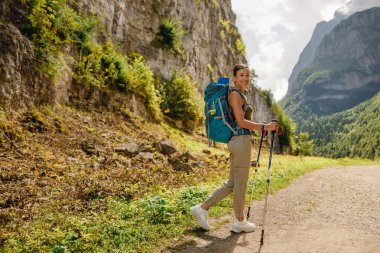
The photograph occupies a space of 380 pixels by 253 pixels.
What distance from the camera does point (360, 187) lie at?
1091 cm

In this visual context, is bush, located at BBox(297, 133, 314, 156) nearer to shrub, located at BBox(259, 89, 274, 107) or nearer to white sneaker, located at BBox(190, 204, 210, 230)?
shrub, located at BBox(259, 89, 274, 107)

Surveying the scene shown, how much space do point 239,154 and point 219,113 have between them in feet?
2.55

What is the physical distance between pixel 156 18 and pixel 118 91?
9666mm

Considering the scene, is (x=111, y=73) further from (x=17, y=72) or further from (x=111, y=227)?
(x=111, y=227)

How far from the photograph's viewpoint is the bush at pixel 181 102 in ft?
70.4

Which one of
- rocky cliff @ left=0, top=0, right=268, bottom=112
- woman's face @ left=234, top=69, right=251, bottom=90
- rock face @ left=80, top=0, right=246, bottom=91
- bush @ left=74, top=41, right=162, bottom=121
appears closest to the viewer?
woman's face @ left=234, top=69, right=251, bottom=90

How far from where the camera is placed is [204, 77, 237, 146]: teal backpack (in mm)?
5742

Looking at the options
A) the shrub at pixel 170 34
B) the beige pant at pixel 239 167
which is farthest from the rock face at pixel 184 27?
the beige pant at pixel 239 167

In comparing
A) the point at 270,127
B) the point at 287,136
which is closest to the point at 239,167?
the point at 270,127

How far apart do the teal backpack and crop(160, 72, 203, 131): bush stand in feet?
49.5

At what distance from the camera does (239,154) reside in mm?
5758

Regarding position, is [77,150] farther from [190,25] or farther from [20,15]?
[190,25]

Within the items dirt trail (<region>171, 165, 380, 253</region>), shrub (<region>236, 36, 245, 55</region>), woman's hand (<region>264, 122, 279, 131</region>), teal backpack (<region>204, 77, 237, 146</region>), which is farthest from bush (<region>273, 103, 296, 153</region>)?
teal backpack (<region>204, 77, 237, 146</region>)

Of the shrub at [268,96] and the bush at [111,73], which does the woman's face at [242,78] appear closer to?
the bush at [111,73]
